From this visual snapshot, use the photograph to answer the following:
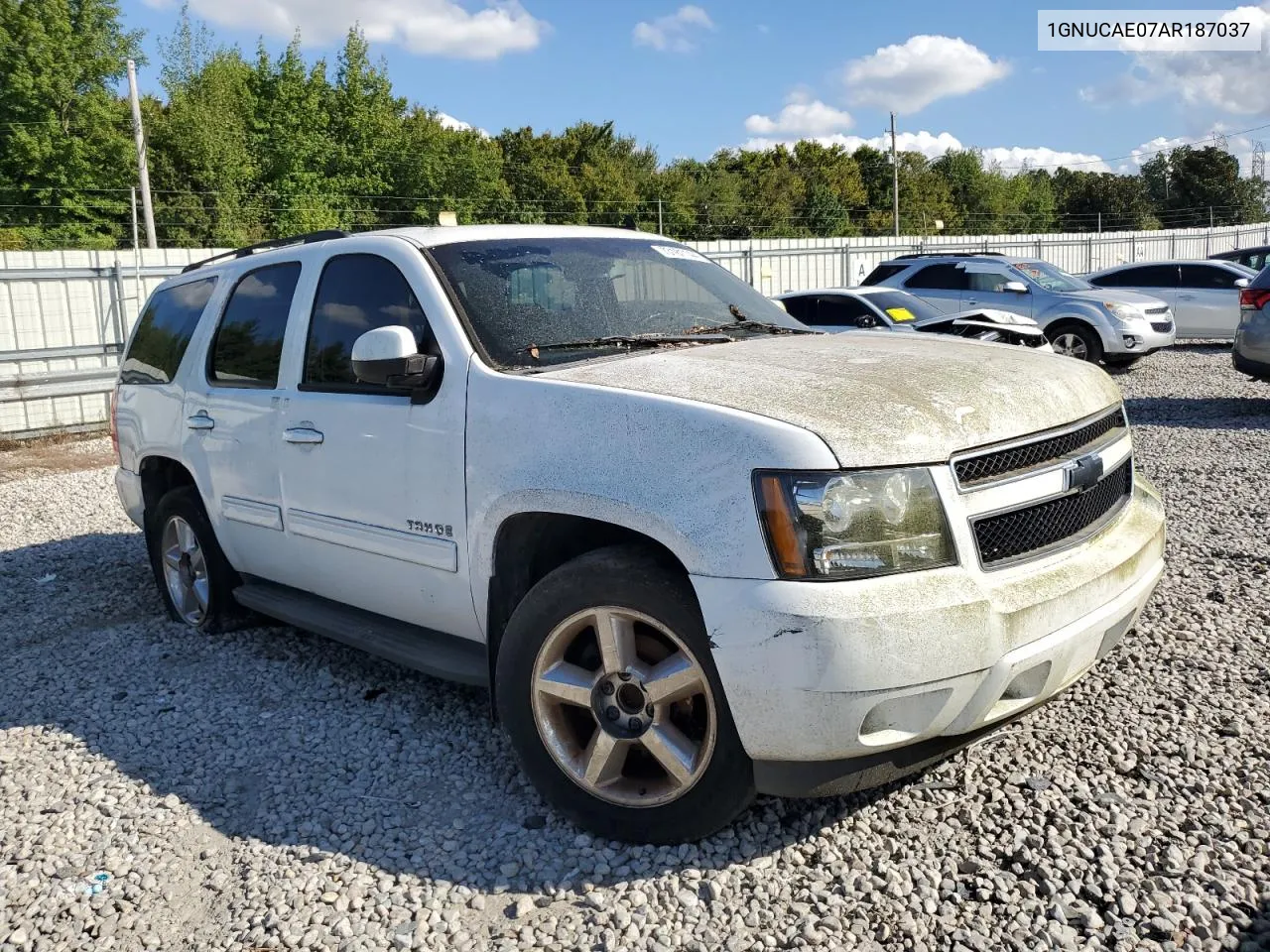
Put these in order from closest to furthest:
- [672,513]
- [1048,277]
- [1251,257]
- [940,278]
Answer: [672,513] → [1048,277] → [940,278] → [1251,257]

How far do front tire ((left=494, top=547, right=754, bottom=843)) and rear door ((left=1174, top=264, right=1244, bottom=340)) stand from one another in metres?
18.5

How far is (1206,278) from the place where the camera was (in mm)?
18266

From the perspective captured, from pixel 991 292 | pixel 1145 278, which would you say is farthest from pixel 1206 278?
pixel 991 292

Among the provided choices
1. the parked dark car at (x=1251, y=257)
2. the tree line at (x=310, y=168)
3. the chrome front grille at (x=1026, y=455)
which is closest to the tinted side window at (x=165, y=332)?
the chrome front grille at (x=1026, y=455)

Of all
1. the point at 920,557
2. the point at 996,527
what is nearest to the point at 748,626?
the point at 920,557

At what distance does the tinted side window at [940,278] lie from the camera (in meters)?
16.0

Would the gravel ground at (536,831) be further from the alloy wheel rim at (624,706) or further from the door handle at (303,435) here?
the door handle at (303,435)

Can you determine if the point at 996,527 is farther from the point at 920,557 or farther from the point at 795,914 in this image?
Answer: the point at 795,914

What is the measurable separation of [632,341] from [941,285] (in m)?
13.5

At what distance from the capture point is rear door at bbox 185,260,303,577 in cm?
441

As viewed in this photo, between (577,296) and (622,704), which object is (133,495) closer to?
(577,296)

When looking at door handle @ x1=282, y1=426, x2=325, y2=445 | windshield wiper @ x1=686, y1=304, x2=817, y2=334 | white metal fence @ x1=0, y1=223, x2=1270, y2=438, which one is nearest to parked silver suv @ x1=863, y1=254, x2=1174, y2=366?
white metal fence @ x1=0, y1=223, x2=1270, y2=438

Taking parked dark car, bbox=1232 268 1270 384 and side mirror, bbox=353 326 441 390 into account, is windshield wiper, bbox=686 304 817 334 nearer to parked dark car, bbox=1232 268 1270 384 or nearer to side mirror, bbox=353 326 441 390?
side mirror, bbox=353 326 441 390

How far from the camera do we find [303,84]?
159 feet
